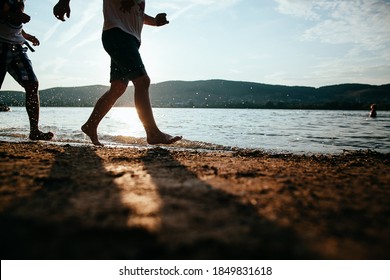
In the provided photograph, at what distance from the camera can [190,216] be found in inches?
42.5

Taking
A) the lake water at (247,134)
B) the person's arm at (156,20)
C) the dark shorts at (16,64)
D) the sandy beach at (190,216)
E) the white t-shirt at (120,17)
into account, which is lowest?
the lake water at (247,134)

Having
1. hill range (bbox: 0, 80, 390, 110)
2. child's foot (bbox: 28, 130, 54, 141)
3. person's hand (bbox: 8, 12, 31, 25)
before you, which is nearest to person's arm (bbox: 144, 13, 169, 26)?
person's hand (bbox: 8, 12, 31, 25)

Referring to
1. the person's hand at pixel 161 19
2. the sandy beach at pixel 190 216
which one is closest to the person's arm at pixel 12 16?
the person's hand at pixel 161 19

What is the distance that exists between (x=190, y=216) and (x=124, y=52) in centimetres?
261

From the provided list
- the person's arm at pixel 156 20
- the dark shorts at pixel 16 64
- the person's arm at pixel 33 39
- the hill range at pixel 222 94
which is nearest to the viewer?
the dark shorts at pixel 16 64

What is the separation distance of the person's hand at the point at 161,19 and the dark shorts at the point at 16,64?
72.7 inches

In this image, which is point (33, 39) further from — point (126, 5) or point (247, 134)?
point (247, 134)

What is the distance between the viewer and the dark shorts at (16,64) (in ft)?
12.1

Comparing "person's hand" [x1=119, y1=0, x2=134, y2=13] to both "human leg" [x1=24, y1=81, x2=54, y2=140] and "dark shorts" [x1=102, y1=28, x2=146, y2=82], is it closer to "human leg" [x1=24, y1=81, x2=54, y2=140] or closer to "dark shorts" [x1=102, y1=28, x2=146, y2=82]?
"dark shorts" [x1=102, y1=28, x2=146, y2=82]

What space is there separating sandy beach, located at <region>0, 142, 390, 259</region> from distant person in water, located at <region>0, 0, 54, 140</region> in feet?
8.32

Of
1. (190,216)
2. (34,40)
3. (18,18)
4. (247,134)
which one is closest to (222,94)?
(247,134)

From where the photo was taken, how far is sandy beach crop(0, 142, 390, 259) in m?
0.83

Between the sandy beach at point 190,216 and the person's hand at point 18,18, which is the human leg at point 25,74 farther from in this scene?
the sandy beach at point 190,216
